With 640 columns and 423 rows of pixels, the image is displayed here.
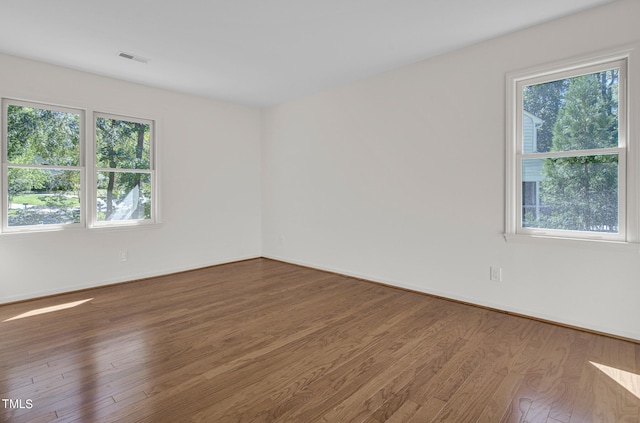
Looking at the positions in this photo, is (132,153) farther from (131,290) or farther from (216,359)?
(216,359)

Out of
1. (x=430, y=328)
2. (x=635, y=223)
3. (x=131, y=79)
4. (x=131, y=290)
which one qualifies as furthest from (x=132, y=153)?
(x=635, y=223)

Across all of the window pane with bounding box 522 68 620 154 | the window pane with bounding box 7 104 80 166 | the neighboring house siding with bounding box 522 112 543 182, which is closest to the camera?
the window pane with bounding box 522 68 620 154

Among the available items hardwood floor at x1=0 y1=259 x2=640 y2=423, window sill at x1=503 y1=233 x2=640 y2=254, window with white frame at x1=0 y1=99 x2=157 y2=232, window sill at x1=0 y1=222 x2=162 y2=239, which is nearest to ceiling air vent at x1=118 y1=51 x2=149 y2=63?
window with white frame at x1=0 y1=99 x2=157 y2=232

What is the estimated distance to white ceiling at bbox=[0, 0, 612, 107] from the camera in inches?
106

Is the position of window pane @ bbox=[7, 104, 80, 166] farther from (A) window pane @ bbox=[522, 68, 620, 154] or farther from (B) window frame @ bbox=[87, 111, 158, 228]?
(A) window pane @ bbox=[522, 68, 620, 154]

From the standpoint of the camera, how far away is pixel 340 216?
15.7 ft

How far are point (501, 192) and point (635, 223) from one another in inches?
38.4

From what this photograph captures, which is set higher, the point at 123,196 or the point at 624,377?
the point at 123,196

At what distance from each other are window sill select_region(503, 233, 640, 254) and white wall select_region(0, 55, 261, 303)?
13.2 feet

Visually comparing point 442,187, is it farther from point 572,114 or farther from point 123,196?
point 123,196

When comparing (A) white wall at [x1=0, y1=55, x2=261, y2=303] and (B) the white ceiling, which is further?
(A) white wall at [x1=0, y1=55, x2=261, y2=303]

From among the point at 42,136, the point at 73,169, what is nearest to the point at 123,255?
the point at 73,169

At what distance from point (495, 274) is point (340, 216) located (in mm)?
2117

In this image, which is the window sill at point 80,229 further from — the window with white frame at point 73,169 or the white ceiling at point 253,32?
the white ceiling at point 253,32
